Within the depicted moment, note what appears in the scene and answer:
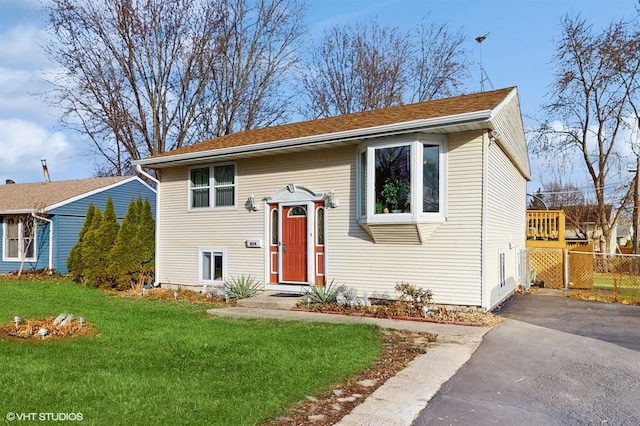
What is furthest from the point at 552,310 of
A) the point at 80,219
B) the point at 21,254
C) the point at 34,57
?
the point at 34,57

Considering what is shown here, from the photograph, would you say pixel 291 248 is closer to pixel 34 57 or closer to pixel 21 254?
→ pixel 21 254

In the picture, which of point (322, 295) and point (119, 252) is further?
point (119, 252)

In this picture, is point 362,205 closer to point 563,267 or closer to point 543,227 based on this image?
point 563,267

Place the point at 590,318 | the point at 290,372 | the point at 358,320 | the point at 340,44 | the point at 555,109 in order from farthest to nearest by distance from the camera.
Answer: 1. the point at 340,44
2. the point at 555,109
3. the point at 590,318
4. the point at 358,320
5. the point at 290,372

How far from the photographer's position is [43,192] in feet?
64.5

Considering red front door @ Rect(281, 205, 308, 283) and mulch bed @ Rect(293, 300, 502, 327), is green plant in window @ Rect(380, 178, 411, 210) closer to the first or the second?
mulch bed @ Rect(293, 300, 502, 327)

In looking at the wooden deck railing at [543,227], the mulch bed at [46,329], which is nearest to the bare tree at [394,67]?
the wooden deck railing at [543,227]

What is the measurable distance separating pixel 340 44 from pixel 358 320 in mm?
24335

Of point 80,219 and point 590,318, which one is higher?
point 80,219

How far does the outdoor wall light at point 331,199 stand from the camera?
10020mm

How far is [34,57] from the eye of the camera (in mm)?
21156

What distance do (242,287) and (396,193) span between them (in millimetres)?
4422

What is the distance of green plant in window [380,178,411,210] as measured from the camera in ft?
28.1

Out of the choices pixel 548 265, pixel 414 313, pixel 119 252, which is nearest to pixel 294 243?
pixel 414 313
